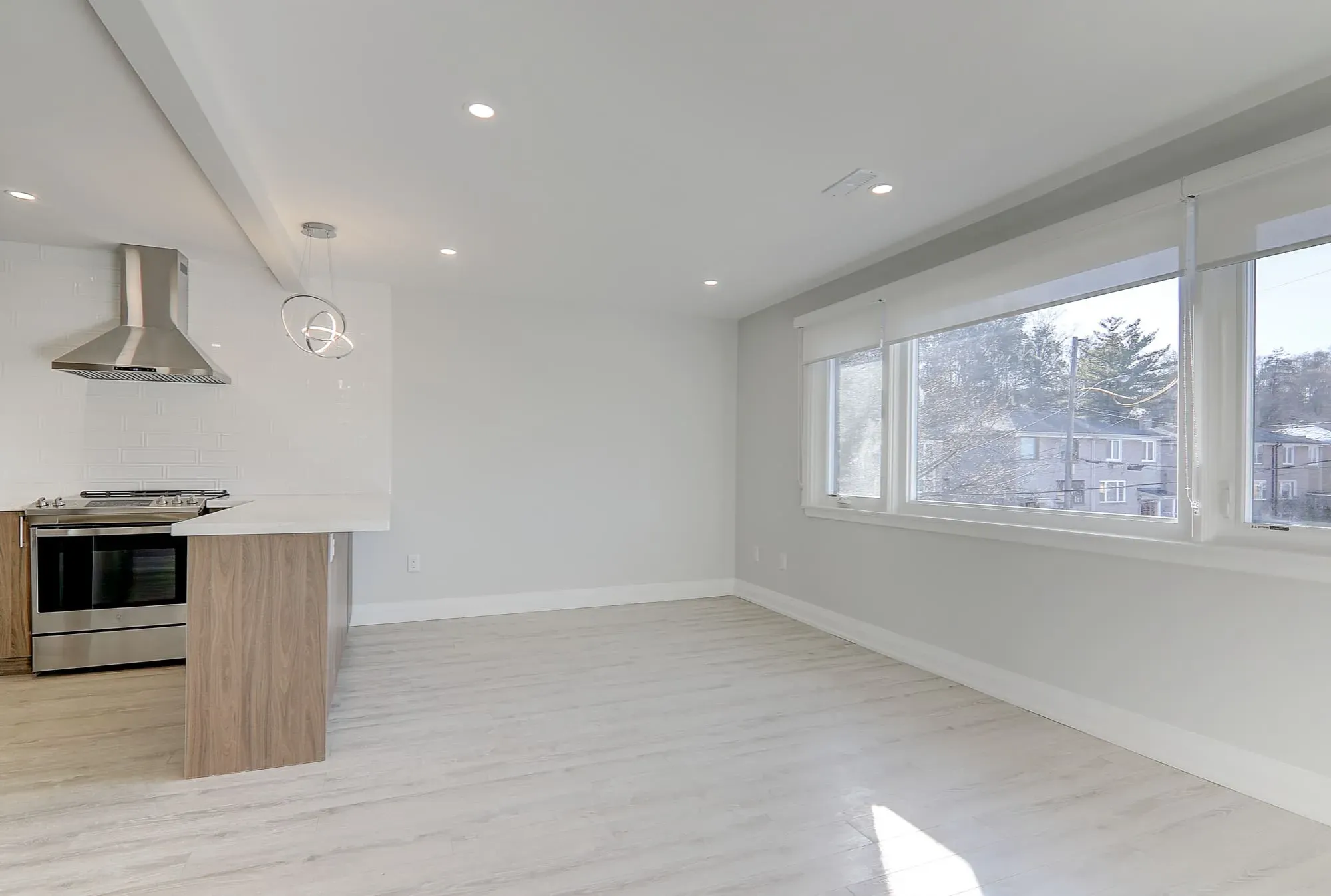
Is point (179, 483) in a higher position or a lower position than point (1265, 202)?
lower

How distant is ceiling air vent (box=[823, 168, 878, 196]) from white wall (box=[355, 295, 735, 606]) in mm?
2606

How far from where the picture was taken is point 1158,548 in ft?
8.29

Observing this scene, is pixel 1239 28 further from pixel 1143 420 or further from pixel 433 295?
pixel 433 295

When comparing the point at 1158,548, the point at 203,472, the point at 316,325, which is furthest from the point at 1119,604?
the point at 203,472

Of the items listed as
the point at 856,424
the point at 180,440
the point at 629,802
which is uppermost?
the point at 856,424

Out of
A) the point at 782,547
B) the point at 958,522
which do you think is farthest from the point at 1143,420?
the point at 782,547

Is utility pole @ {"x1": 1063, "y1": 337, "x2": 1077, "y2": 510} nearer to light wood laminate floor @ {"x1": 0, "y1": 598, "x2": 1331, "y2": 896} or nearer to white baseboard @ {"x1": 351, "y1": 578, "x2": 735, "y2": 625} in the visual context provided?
light wood laminate floor @ {"x1": 0, "y1": 598, "x2": 1331, "y2": 896}

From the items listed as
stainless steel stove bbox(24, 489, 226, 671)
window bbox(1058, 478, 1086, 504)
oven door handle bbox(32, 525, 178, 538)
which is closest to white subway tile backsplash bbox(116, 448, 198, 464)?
stainless steel stove bbox(24, 489, 226, 671)

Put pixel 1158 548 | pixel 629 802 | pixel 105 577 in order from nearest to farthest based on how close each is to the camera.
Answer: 1. pixel 629 802
2. pixel 1158 548
3. pixel 105 577

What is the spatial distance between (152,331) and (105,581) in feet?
4.70

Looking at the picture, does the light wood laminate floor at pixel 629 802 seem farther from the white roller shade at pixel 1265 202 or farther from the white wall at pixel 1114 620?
the white roller shade at pixel 1265 202

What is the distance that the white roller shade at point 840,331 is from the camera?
4.05 meters

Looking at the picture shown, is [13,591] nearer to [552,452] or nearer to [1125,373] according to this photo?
[552,452]

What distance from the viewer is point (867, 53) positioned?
1934 millimetres
